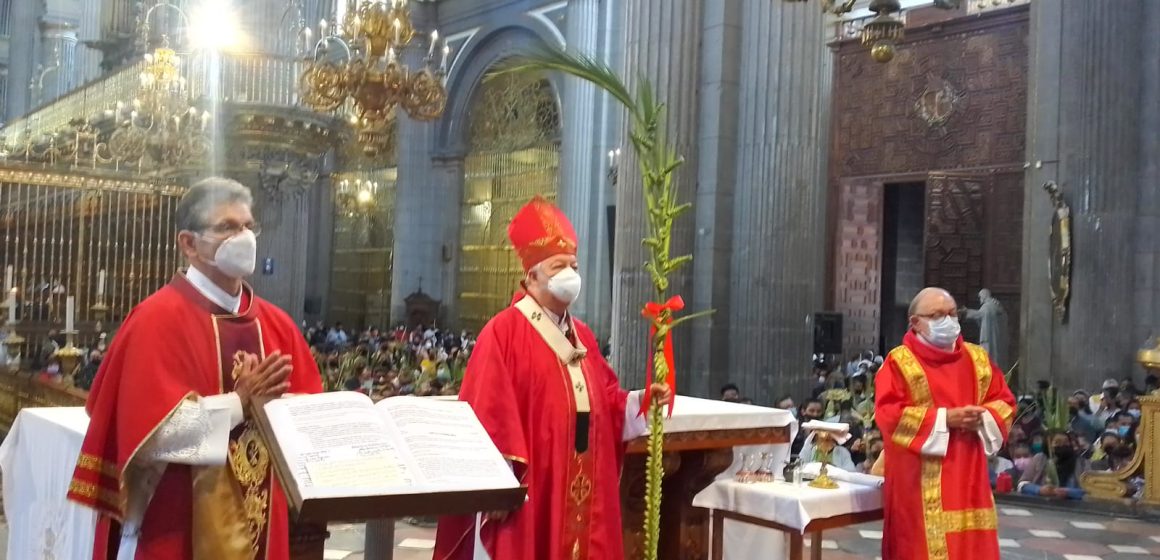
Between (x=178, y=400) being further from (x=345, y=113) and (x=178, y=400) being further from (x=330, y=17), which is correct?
(x=330, y=17)

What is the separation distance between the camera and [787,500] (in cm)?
438

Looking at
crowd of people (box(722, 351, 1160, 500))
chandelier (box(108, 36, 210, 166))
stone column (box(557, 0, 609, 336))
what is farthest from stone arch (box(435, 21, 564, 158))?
crowd of people (box(722, 351, 1160, 500))

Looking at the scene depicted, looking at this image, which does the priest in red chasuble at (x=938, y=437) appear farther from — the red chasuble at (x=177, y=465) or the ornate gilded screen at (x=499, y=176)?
the ornate gilded screen at (x=499, y=176)

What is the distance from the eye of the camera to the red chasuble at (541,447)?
3684 mm

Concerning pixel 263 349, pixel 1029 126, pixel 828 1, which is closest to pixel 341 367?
pixel 828 1

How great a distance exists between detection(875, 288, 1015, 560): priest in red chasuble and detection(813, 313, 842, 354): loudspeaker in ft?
22.4

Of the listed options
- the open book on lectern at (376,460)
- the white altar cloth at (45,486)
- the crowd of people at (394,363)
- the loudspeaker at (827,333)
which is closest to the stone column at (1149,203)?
the loudspeaker at (827,333)

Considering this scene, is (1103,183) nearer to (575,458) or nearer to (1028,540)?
(1028,540)

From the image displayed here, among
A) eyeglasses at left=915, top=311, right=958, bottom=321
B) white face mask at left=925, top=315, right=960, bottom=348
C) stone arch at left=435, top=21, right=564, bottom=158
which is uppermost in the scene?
stone arch at left=435, top=21, right=564, bottom=158

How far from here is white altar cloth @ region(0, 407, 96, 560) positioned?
3799mm

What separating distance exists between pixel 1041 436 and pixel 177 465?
26.7 ft

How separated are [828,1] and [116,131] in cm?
862

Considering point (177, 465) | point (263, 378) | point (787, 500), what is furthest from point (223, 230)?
point (787, 500)

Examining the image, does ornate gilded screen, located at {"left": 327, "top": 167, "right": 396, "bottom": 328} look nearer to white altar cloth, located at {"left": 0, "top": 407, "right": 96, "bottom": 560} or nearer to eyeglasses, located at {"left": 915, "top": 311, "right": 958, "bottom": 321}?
white altar cloth, located at {"left": 0, "top": 407, "right": 96, "bottom": 560}
